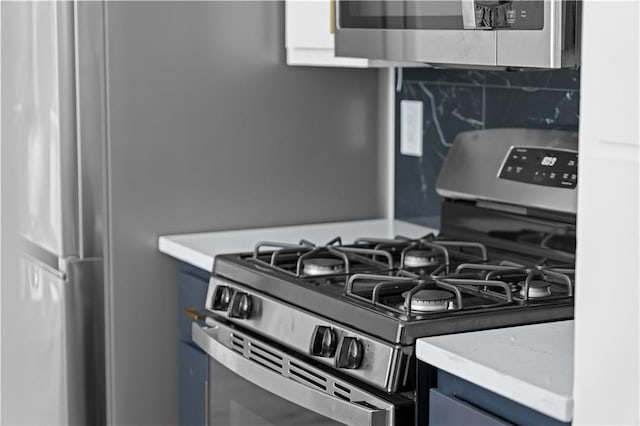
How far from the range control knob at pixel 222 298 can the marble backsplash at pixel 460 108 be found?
2.32 ft

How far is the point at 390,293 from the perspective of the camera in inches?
75.1

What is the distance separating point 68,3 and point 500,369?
146cm

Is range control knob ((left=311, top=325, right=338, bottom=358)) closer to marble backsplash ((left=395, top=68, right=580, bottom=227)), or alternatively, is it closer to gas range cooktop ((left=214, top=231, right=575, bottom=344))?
gas range cooktop ((left=214, top=231, right=575, bottom=344))

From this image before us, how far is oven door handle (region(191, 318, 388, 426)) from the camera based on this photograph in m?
1.69

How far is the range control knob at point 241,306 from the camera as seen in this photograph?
82.6 inches

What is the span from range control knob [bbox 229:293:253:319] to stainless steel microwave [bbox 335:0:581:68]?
552 millimetres

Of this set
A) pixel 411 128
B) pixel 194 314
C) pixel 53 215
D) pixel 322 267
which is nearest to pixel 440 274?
pixel 322 267

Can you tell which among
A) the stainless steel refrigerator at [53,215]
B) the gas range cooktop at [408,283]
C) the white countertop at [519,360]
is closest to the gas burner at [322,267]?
the gas range cooktop at [408,283]

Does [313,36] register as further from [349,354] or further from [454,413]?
[454,413]

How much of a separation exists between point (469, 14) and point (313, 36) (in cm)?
70

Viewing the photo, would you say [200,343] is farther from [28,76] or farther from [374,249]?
[28,76]

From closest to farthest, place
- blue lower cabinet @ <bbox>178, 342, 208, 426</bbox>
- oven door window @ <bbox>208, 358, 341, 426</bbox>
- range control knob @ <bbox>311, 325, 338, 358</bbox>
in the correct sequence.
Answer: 1. range control knob @ <bbox>311, 325, 338, 358</bbox>
2. oven door window @ <bbox>208, 358, 341, 426</bbox>
3. blue lower cabinet @ <bbox>178, 342, 208, 426</bbox>

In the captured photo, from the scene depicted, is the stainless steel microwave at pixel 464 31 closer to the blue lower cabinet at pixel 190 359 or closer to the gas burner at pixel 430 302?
the gas burner at pixel 430 302

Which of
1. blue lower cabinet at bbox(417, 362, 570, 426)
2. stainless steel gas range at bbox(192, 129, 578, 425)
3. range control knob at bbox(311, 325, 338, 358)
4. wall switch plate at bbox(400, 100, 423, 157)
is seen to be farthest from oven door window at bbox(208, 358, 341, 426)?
wall switch plate at bbox(400, 100, 423, 157)
